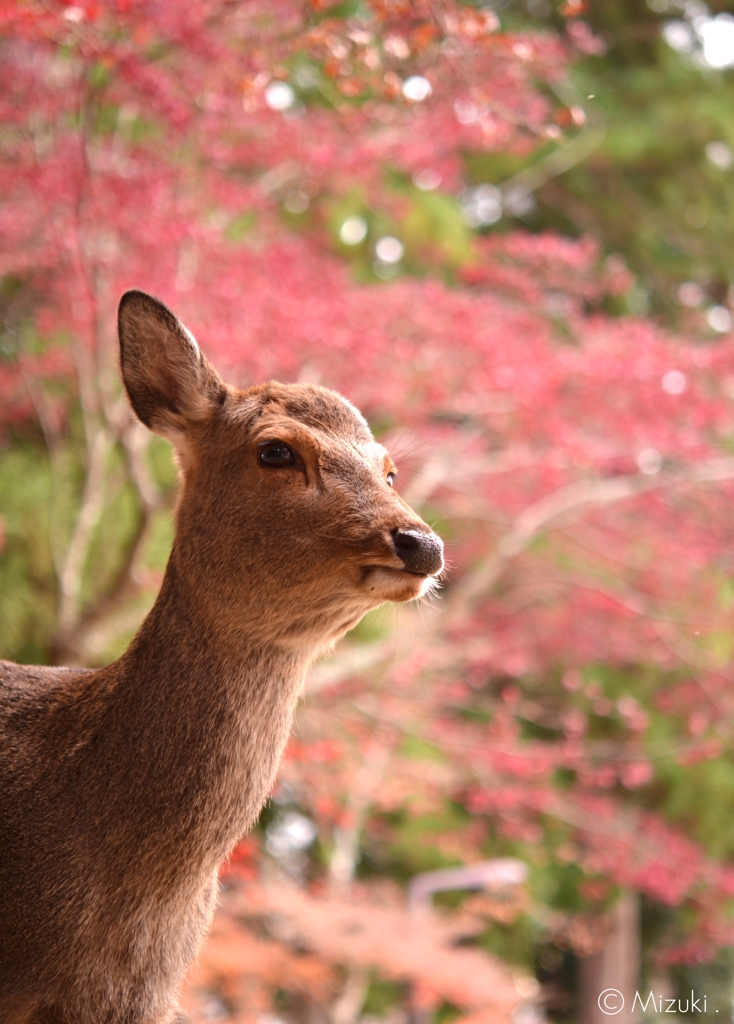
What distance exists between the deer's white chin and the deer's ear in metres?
0.38

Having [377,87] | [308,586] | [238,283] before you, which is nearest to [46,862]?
[308,586]

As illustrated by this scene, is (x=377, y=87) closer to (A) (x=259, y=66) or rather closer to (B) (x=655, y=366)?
(A) (x=259, y=66)

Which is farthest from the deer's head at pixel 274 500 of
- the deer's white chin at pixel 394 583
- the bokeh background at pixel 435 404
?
the bokeh background at pixel 435 404

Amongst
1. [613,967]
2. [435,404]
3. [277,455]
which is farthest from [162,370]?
[613,967]

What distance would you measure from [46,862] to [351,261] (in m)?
5.28

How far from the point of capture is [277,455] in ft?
3.71

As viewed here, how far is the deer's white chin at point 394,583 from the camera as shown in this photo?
1000mm

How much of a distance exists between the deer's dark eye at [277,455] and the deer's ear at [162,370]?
152 mm

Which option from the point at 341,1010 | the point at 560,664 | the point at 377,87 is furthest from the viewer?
the point at 560,664

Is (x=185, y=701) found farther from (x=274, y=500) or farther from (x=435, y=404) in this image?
(x=435, y=404)

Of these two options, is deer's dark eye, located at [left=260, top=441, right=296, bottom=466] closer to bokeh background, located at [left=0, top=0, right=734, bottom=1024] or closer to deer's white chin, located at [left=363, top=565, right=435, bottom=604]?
deer's white chin, located at [left=363, top=565, right=435, bottom=604]

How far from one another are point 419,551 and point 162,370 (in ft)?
1.50

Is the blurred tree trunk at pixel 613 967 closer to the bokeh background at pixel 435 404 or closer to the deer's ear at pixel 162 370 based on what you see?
the bokeh background at pixel 435 404

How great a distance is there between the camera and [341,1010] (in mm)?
5105
